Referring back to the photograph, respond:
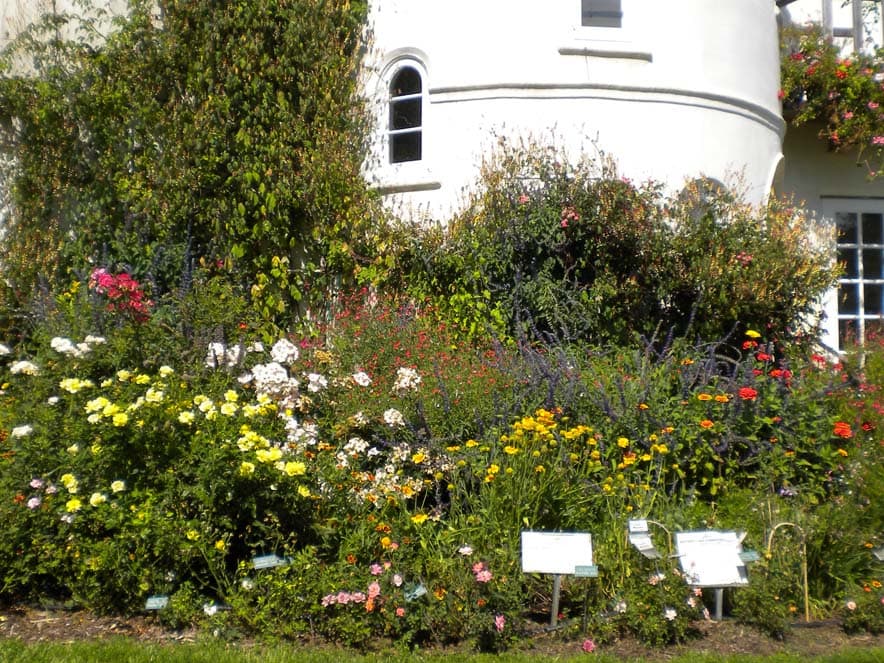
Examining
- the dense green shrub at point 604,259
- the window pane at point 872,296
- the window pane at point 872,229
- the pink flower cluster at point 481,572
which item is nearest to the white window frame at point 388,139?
the dense green shrub at point 604,259

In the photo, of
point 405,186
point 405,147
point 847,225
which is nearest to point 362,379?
point 405,186

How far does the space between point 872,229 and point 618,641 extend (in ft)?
27.4

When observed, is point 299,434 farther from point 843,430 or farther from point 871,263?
point 871,263

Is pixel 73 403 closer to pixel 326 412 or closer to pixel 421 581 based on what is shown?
pixel 326 412

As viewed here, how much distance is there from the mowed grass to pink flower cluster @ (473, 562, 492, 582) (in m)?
0.35

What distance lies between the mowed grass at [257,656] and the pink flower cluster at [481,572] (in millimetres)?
351

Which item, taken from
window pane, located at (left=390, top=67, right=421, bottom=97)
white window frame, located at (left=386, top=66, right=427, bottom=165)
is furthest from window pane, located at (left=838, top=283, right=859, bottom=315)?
window pane, located at (left=390, top=67, right=421, bottom=97)

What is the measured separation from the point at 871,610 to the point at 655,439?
146 centimetres

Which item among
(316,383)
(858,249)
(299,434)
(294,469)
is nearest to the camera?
(294,469)

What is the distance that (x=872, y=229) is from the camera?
446 inches

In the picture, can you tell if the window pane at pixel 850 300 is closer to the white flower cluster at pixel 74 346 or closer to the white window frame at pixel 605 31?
the white window frame at pixel 605 31

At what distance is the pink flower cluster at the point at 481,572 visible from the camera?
4520 millimetres

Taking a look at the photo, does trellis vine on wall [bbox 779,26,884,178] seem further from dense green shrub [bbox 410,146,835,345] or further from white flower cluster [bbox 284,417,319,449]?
white flower cluster [bbox 284,417,319,449]

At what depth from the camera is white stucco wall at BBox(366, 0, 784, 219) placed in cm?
874
